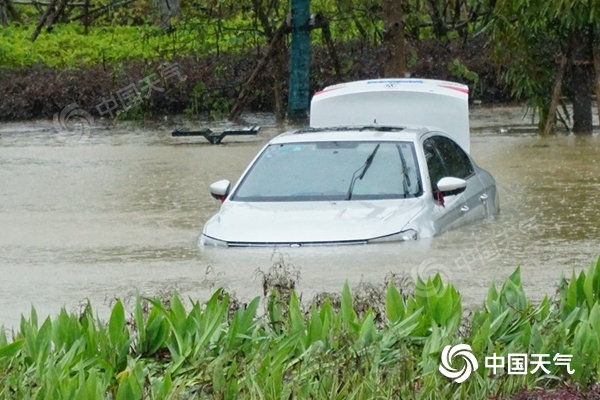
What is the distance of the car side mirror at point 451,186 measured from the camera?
36.3 feet

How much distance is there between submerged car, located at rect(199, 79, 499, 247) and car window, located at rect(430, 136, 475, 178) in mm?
15

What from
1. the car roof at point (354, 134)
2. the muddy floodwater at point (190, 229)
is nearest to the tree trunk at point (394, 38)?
the muddy floodwater at point (190, 229)

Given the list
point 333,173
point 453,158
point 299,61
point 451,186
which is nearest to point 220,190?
point 333,173

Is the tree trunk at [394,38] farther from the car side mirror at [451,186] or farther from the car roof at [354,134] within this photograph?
the car side mirror at [451,186]

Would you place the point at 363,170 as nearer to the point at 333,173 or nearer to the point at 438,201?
the point at 333,173

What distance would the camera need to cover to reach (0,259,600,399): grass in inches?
214

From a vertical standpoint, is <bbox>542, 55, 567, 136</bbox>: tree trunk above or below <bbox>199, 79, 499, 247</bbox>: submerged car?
below

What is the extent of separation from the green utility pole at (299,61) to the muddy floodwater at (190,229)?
256cm

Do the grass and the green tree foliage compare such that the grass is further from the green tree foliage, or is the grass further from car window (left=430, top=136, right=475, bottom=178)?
the green tree foliage

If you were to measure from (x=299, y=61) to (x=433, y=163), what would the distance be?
1394 centimetres

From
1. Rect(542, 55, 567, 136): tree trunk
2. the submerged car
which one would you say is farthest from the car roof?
Rect(542, 55, 567, 136): tree trunk

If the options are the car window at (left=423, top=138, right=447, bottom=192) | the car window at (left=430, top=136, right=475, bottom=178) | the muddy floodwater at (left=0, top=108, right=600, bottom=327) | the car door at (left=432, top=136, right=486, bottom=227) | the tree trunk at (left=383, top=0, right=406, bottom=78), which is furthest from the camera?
the tree trunk at (left=383, top=0, right=406, bottom=78)

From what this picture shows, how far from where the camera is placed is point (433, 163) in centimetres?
1179

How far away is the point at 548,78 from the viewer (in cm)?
2125
